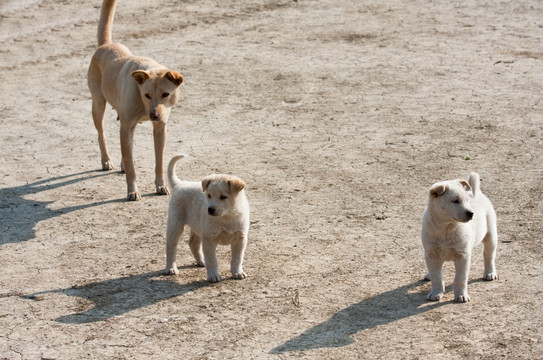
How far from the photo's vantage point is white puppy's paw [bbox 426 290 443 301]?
640cm

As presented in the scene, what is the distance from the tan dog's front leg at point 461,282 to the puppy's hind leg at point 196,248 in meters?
2.16

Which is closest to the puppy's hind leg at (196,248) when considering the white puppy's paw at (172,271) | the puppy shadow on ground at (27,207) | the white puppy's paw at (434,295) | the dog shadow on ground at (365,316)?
the white puppy's paw at (172,271)

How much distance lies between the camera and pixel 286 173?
9594 millimetres

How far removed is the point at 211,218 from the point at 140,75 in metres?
2.58

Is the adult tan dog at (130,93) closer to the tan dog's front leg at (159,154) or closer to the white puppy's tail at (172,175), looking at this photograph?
the tan dog's front leg at (159,154)

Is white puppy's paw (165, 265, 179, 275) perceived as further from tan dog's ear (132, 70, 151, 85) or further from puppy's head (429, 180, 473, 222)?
tan dog's ear (132, 70, 151, 85)

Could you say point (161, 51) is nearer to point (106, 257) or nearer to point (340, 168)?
point (340, 168)

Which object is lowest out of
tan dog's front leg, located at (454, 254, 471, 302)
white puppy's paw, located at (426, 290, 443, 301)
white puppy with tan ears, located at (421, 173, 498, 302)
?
white puppy's paw, located at (426, 290, 443, 301)

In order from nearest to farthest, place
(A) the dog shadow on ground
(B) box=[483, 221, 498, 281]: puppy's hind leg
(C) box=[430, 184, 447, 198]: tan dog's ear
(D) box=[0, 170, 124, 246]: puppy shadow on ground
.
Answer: (A) the dog shadow on ground < (C) box=[430, 184, 447, 198]: tan dog's ear < (B) box=[483, 221, 498, 281]: puppy's hind leg < (D) box=[0, 170, 124, 246]: puppy shadow on ground

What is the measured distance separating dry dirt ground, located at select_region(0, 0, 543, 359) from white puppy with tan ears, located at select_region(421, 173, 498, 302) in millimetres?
203

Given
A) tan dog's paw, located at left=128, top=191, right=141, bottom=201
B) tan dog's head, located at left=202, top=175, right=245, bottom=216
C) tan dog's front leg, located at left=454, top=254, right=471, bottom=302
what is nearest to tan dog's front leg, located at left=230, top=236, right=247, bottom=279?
tan dog's head, located at left=202, top=175, right=245, bottom=216

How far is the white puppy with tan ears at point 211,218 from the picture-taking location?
257 inches

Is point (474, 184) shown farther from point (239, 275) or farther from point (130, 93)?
point (130, 93)

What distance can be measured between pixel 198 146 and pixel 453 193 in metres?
4.98
